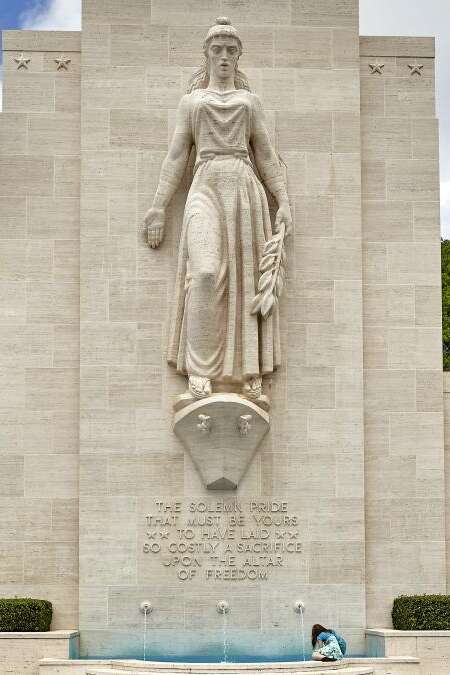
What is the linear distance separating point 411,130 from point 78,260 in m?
5.69

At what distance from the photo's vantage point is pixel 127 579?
21000 mm

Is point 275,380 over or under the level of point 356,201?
under

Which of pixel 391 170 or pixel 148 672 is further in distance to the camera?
pixel 391 170

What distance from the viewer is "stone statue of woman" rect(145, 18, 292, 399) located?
68.6ft

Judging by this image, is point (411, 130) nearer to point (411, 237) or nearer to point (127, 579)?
point (411, 237)

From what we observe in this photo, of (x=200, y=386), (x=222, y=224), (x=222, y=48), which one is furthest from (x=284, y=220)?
(x=200, y=386)

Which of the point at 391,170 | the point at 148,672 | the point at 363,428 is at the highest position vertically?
the point at 391,170

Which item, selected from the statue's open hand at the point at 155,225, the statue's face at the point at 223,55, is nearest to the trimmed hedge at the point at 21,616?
the statue's open hand at the point at 155,225

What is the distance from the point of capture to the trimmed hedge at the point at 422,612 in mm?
20391

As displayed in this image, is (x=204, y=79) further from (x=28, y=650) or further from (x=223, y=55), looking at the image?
(x=28, y=650)

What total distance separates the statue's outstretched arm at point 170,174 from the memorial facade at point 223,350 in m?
0.23

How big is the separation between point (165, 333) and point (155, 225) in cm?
165

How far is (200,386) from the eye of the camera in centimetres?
2077

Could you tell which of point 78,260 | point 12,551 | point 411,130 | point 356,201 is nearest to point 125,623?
point 12,551
